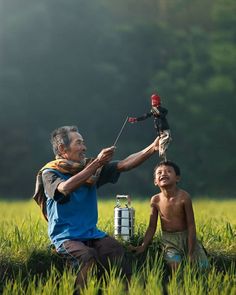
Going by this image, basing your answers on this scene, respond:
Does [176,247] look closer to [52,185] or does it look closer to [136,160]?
[136,160]

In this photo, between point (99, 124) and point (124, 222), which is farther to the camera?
point (99, 124)

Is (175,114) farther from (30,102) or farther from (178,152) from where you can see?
(30,102)

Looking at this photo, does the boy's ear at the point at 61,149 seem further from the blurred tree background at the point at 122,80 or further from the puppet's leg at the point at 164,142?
the blurred tree background at the point at 122,80

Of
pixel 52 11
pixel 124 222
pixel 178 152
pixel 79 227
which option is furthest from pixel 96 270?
pixel 52 11

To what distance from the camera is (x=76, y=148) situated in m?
4.18

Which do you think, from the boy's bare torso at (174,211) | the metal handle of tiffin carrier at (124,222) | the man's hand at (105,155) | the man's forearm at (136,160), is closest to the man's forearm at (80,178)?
the man's hand at (105,155)

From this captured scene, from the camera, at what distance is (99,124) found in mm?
15469

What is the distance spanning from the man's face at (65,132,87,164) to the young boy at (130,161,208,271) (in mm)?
449

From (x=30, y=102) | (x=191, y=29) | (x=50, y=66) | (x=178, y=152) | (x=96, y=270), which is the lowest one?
(x=96, y=270)

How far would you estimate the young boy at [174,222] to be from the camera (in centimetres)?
421

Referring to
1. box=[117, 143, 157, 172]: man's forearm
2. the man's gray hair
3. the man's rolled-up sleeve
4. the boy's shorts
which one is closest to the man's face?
the man's gray hair

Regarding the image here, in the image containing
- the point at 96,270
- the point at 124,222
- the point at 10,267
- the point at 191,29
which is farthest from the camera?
the point at 191,29

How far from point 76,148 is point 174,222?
705 mm

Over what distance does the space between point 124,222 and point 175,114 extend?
11.9m
